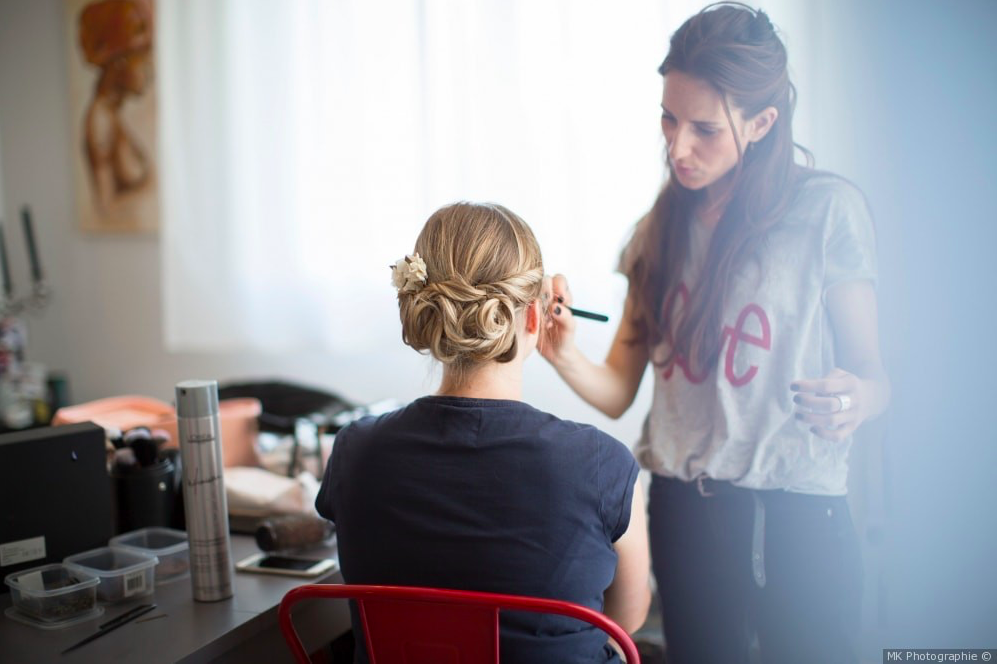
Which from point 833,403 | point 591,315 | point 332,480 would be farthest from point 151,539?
point 833,403

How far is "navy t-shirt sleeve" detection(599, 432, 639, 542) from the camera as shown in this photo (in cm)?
98

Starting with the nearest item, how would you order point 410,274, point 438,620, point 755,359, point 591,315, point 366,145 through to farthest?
1. point 438,620
2. point 410,274
3. point 755,359
4. point 591,315
5. point 366,145

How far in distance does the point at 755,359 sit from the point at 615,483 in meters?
0.29

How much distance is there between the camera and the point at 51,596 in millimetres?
1134

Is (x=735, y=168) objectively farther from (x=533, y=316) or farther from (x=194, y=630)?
(x=194, y=630)

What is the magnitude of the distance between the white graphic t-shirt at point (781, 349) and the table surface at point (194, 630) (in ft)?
2.03

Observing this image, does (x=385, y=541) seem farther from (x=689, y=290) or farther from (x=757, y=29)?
(x=757, y=29)

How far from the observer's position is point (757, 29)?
111 centimetres

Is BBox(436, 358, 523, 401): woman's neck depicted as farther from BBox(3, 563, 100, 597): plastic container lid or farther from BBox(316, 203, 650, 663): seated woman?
BBox(3, 563, 100, 597): plastic container lid

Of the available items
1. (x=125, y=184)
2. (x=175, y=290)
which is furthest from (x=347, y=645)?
(x=125, y=184)

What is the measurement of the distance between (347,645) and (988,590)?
3.04ft

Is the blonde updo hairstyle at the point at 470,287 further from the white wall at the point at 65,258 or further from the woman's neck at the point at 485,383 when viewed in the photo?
the white wall at the point at 65,258

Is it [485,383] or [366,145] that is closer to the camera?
[485,383]

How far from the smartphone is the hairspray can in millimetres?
97
